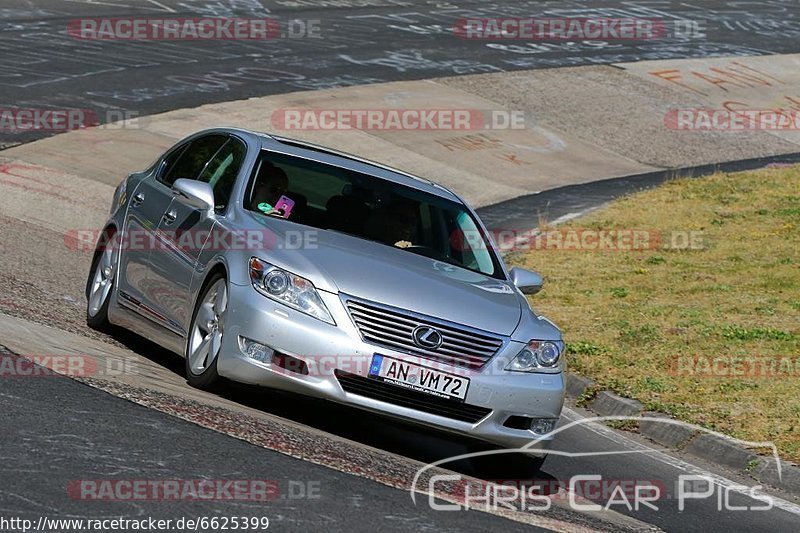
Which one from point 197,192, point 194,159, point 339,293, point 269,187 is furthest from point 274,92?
point 339,293

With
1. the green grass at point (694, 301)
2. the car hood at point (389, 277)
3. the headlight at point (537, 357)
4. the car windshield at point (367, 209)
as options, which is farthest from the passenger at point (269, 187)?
the green grass at point (694, 301)

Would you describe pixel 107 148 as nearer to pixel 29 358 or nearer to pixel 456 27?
pixel 29 358

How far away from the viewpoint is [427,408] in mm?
8039

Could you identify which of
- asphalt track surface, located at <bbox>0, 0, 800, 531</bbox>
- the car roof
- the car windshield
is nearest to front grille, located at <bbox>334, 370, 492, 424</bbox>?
asphalt track surface, located at <bbox>0, 0, 800, 531</bbox>

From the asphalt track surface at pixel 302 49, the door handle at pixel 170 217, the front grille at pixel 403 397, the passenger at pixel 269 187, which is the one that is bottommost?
the asphalt track surface at pixel 302 49

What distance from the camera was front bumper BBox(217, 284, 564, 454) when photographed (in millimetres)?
7914

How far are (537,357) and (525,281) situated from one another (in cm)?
110

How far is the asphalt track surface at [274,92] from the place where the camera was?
6.42 m

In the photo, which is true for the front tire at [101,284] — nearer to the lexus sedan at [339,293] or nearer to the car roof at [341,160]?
the lexus sedan at [339,293]

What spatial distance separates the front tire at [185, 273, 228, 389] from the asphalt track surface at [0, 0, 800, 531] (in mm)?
217

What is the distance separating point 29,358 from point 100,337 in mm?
2071

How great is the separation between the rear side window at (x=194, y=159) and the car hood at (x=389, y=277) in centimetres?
139

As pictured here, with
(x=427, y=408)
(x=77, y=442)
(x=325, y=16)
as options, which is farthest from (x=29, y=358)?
(x=325, y=16)

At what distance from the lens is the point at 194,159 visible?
10.4 metres
